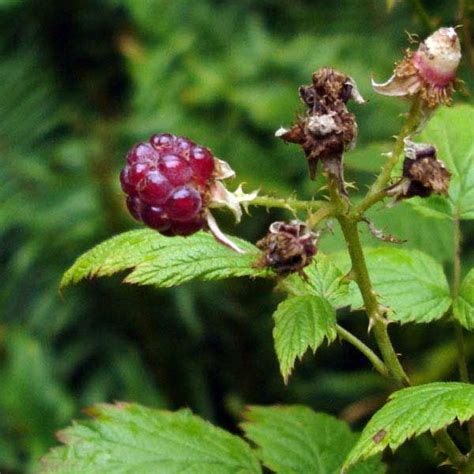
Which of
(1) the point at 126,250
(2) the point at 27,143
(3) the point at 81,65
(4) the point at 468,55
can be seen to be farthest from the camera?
(3) the point at 81,65

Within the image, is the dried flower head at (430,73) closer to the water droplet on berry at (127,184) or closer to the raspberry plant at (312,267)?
the raspberry plant at (312,267)

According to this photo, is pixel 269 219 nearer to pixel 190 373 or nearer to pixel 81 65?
pixel 190 373

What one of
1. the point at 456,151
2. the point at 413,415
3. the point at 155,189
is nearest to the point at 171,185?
the point at 155,189

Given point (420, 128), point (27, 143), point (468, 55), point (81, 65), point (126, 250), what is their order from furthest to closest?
1. point (81, 65)
2. point (27, 143)
3. point (468, 55)
4. point (126, 250)
5. point (420, 128)

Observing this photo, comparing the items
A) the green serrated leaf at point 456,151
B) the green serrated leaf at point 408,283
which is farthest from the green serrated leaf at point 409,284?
the green serrated leaf at point 456,151

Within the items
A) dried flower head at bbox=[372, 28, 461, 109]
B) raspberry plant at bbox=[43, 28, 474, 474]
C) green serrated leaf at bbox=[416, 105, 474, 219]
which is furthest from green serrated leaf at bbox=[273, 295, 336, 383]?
green serrated leaf at bbox=[416, 105, 474, 219]

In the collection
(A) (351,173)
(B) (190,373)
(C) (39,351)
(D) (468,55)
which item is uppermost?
(D) (468,55)

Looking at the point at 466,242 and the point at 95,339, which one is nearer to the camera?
the point at 466,242

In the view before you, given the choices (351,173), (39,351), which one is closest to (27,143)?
(39,351)
